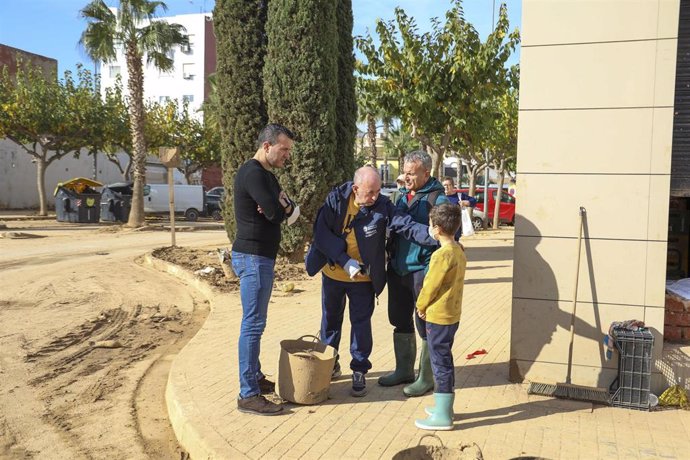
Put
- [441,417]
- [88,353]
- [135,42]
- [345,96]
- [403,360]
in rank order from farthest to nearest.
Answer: [135,42], [345,96], [88,353], [403,360], [441,417]

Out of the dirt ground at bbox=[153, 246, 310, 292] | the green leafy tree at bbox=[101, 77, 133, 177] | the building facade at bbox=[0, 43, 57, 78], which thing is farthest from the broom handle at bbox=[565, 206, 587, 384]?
the building facade at bbox=[0, 43, 57, 78]

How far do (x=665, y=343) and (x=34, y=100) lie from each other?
27.6 metres

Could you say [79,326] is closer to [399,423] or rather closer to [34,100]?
[399,423]

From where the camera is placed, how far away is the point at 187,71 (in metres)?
62.2

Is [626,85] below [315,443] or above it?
above

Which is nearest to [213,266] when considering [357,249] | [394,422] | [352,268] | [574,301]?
[357,249]

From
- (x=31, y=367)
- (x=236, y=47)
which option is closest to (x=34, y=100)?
(x=236, y=47)

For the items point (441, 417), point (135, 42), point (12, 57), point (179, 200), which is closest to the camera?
point (441, 417)

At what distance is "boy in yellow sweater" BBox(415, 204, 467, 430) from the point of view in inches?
162

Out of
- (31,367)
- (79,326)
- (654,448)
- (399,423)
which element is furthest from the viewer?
(79,326)

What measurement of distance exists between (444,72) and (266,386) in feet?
29.5

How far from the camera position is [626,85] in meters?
4.66

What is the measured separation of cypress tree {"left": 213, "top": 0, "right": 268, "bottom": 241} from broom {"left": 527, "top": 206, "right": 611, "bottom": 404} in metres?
8.68

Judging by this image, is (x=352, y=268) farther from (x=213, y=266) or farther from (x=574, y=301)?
(x=213, y=266)
